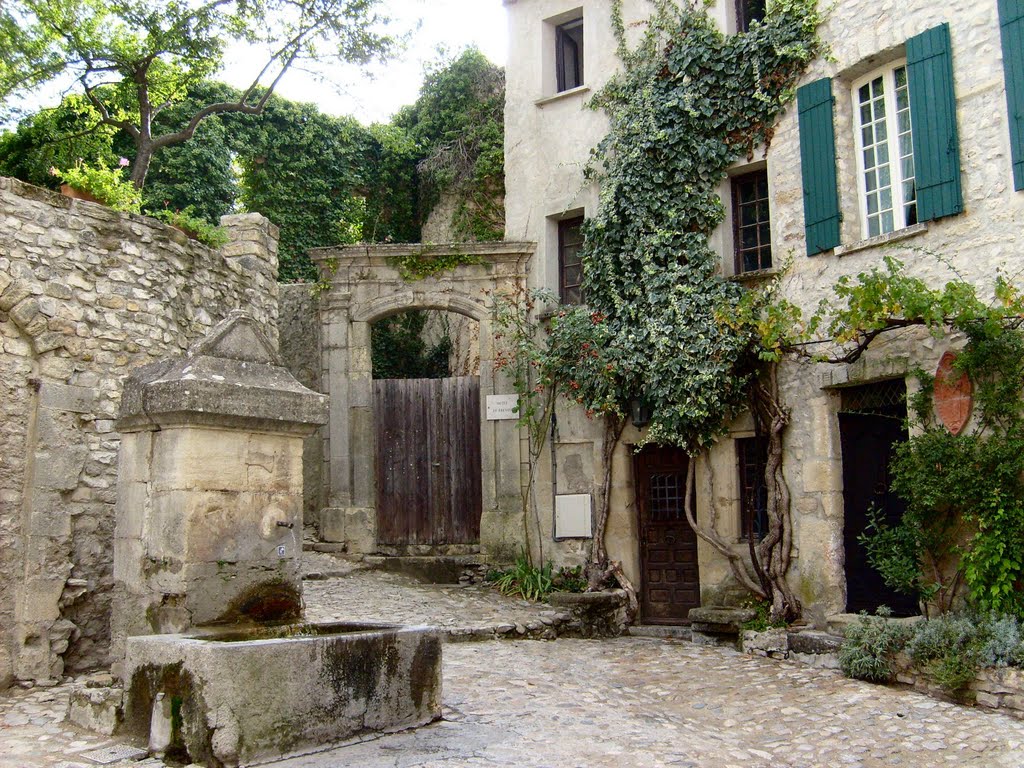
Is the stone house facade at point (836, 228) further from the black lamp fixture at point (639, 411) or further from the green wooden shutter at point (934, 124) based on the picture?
the black lamp fixture at point (639, 411)

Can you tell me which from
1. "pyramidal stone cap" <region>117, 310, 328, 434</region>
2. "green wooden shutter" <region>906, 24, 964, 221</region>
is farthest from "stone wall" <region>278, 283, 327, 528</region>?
"green wooden shutter" <region>906, 24, 964, 221</region>

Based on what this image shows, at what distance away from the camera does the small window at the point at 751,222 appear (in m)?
9.39

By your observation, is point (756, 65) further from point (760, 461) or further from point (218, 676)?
point (218, 676)

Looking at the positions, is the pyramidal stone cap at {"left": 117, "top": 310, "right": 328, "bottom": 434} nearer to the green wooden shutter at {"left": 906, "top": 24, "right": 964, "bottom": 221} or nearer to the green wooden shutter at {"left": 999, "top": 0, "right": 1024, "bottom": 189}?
the green wooden shutter at {"left": 906, "top": 24, "right": 964, "bottom": 221}

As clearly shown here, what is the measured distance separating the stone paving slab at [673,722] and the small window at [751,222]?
3885 millimetres

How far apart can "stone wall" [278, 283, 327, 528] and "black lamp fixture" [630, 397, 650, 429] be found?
4.00m

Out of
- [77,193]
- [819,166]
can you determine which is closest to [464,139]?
[819,166]

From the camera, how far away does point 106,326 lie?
708 cm

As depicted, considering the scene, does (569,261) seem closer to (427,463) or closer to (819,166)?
(427,463)

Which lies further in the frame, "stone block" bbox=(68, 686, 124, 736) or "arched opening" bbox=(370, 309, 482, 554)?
"arched opening" bbox=(370, 309, 482, 554)

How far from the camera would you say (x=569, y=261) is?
439 inches

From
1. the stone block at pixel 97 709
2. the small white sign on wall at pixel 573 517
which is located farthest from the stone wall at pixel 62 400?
the small white sign on wall at pixel 573 517

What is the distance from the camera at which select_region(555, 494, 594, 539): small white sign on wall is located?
33.2ft

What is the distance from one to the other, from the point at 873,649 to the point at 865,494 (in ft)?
5.72
